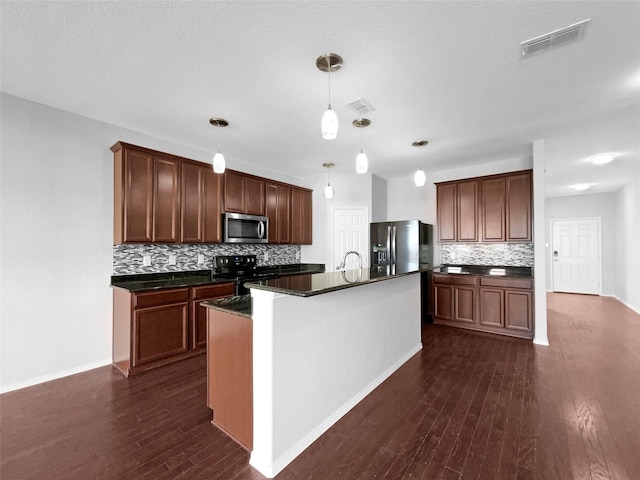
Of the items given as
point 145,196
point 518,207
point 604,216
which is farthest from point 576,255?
point 145,196

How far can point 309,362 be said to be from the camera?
1.92 metres

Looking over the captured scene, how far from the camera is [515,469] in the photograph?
1.66m

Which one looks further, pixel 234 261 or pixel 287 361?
pixel 234 261

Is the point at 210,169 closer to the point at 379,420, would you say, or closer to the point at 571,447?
the point at 379,420

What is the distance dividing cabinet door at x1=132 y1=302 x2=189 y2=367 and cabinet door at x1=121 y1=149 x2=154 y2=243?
84cm

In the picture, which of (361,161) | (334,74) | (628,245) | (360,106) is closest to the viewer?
(334,74)

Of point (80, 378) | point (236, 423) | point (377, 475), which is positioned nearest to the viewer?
point (377, 475)

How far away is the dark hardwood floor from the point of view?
1.67 metres

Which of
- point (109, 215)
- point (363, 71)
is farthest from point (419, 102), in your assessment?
point (109, 215)

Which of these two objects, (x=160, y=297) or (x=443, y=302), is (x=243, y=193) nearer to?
(x=160, y=297)

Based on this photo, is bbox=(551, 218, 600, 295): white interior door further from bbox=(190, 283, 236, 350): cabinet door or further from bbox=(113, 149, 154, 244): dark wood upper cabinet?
bbox=(113, 149, 154, 244): dark wood upper cabinet

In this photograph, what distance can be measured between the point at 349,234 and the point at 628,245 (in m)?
6.04

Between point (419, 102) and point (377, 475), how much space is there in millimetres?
2997

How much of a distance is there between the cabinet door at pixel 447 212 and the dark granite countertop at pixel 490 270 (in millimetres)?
554
